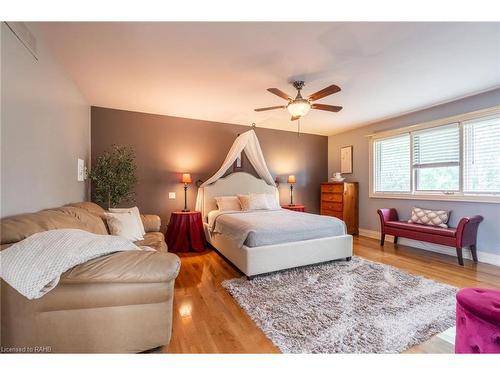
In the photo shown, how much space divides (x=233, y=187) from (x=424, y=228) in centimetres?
331

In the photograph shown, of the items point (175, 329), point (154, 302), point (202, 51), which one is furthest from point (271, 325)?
point (202, 51)

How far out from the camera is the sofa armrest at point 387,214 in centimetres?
407

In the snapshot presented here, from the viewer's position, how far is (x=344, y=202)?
4723 mm

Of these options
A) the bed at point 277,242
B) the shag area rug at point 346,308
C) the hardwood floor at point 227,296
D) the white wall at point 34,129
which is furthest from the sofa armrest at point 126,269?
the bed at point 277,242

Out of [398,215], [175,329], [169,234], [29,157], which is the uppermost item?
[29,157]

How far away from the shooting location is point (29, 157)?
1.69 metres

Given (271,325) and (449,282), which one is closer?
(271,325)

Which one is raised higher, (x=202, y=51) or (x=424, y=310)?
(x=202, y=51)

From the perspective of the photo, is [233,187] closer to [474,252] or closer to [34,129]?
[34,129]

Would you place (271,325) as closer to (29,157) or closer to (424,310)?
(424,310)

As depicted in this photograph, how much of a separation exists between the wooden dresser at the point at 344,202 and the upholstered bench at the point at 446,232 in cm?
86

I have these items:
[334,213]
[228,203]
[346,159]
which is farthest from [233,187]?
[346,159]
